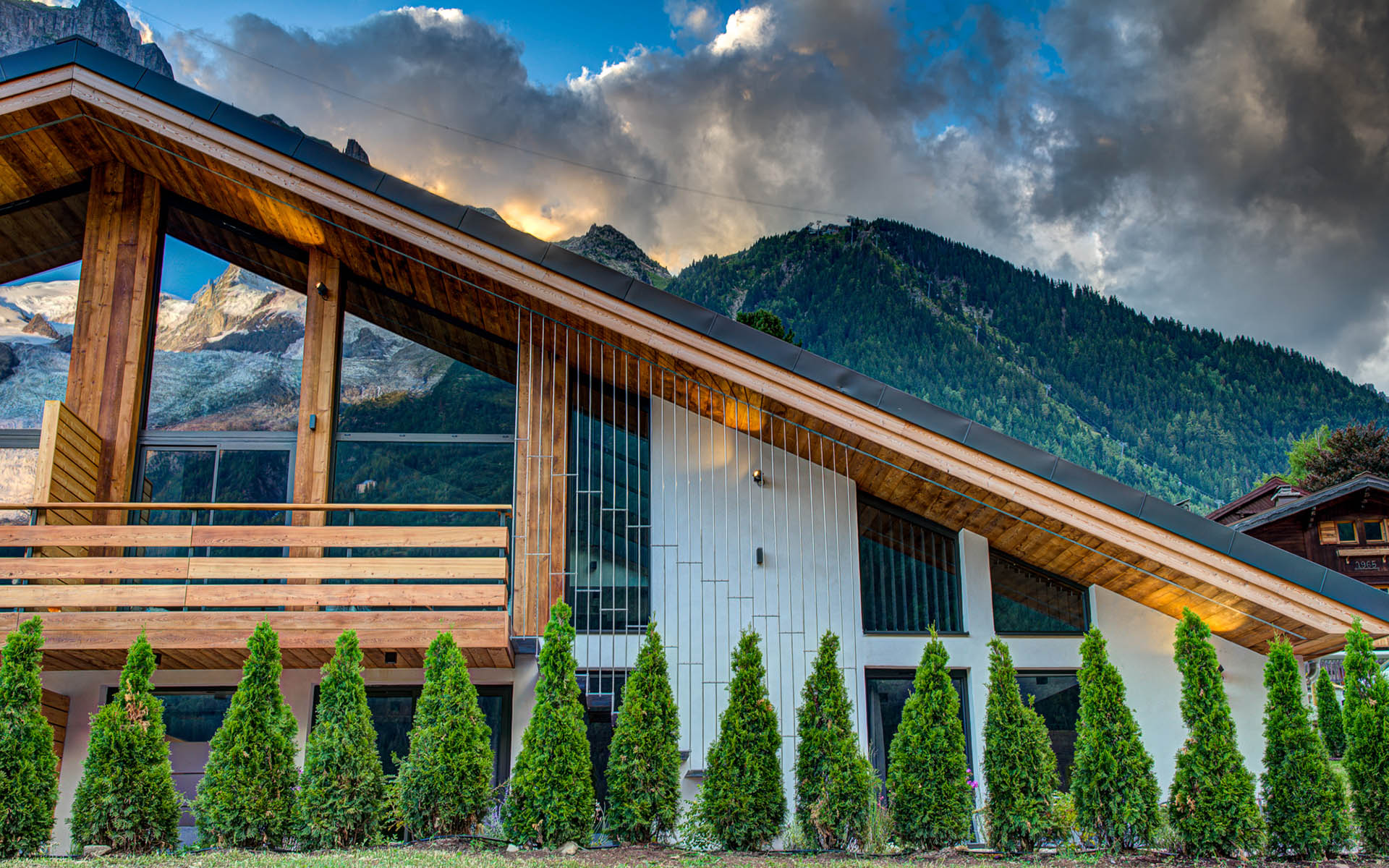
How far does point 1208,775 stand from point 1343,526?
60.6 ft

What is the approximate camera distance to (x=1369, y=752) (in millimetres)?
8180

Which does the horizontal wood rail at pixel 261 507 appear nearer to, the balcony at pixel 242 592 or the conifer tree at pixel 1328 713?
the balcony at pixel 242 592

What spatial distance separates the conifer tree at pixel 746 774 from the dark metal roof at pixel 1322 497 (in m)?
17.4

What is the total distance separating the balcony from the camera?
30.1ft

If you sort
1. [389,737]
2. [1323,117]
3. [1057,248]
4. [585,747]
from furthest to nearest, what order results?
[1057,248]
[1323,117]
[389,737]
[585,747]

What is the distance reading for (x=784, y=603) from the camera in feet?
36.0

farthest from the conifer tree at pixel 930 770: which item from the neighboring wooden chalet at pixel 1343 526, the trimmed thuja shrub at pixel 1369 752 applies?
the neighboring wooden chalet at pixel 1343 526

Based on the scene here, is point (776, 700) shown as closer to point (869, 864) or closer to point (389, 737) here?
point (869, 864)

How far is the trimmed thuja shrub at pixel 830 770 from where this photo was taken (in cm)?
830

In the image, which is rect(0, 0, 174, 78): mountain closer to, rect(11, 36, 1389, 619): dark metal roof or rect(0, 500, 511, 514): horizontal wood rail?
rect(11, 36, 1389, 619): dark metal roof

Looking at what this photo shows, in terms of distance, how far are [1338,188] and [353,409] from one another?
52.1 m

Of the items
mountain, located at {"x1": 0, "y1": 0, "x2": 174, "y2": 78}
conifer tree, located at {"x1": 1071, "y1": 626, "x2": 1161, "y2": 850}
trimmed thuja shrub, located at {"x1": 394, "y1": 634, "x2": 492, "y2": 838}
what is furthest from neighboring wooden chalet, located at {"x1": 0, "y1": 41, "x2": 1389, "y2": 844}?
mountain, located at {"x1": 0, "y1": 0, "x2": 174, "y2": 78}

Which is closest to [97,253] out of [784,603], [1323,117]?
[784,603]

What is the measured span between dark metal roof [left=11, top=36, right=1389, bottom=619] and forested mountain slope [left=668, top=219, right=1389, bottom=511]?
40.8 meters
